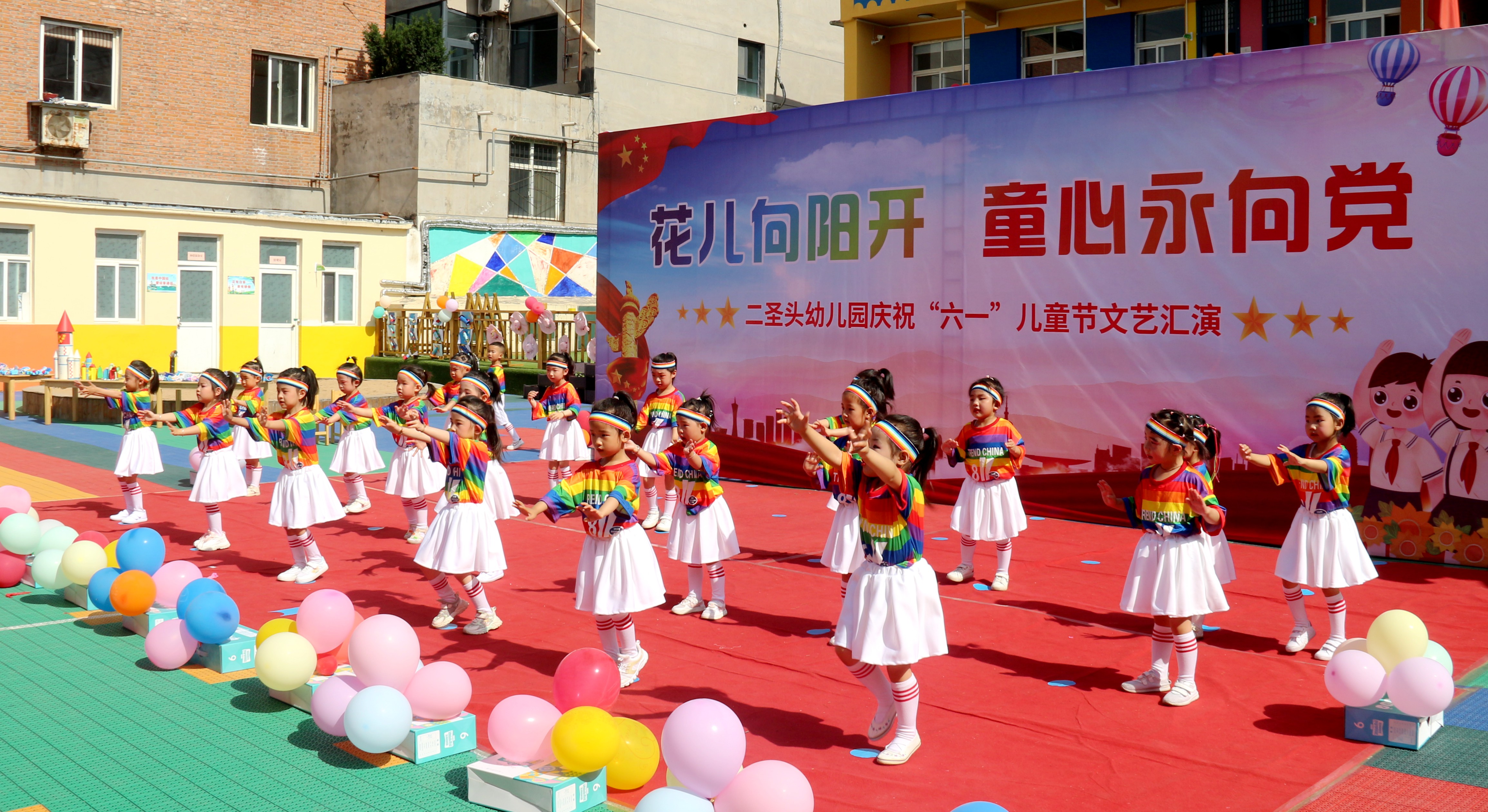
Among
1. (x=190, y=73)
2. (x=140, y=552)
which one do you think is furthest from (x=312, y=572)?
(x=190, y=73)

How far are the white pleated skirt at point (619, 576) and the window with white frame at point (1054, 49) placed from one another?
17.0m

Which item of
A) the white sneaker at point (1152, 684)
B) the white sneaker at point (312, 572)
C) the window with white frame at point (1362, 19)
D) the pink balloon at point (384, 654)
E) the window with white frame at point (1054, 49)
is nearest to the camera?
the pink balloon at point (384, 654)

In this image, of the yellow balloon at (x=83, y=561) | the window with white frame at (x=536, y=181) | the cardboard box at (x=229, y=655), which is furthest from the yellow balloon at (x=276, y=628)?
the window with white frame at (x=536, y=181)

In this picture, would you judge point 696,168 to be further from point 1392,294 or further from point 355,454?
point 1392,294

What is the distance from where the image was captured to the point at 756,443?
50.5 feet

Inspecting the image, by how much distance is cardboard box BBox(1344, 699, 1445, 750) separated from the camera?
5.85 meters

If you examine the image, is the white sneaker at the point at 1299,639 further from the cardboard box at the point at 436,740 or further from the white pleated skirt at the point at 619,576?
the cardboard box at the point at 436,740

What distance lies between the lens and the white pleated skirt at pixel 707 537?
8.32 metres

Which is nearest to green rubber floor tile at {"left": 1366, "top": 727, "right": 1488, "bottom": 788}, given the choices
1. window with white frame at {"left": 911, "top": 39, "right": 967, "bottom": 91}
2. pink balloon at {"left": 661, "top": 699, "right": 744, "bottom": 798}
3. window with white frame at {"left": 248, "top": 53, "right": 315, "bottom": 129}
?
pink balloon at {"left": 661, "top": 699, "right": 744, "bottom": 798}

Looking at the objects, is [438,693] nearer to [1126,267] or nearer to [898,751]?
[898,751]

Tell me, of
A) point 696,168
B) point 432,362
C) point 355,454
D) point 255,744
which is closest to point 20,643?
point 255,744

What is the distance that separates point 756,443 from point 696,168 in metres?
3.81

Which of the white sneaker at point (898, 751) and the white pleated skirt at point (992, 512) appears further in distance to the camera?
the white pleated skirt at point (992, 512)

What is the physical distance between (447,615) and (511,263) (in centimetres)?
2275
